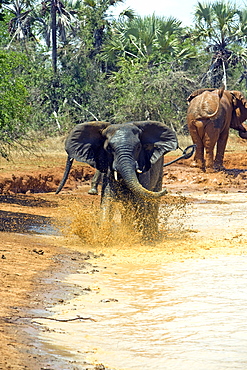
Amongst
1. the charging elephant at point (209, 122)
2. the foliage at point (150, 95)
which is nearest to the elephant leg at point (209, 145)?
the charging elephant at point (209, 122)

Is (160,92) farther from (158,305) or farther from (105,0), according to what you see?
(158,305)

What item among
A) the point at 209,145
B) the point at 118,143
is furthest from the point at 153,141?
the point at 209,145

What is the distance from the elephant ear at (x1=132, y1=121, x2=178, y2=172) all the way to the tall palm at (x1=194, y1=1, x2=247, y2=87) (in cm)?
2421

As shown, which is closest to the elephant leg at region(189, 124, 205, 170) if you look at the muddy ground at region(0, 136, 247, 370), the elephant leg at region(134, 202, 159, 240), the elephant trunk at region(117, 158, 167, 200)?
the muddy ground at region(0, 136, 247, 370)

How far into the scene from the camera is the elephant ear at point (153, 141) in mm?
10367

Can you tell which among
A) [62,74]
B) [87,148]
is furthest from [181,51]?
[87,148]

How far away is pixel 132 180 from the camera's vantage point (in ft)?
29.6

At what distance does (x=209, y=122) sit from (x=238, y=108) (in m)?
2.41

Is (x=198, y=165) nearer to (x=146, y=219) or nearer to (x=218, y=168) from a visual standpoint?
(x=218, y=168)

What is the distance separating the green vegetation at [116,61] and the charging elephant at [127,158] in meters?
18.2

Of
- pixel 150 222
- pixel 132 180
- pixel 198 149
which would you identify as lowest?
pixel 150 222

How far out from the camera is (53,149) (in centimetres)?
2623

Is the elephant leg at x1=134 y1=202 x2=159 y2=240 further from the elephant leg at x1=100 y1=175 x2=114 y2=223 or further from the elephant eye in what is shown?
the elephant eye

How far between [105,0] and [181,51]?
4.90m
